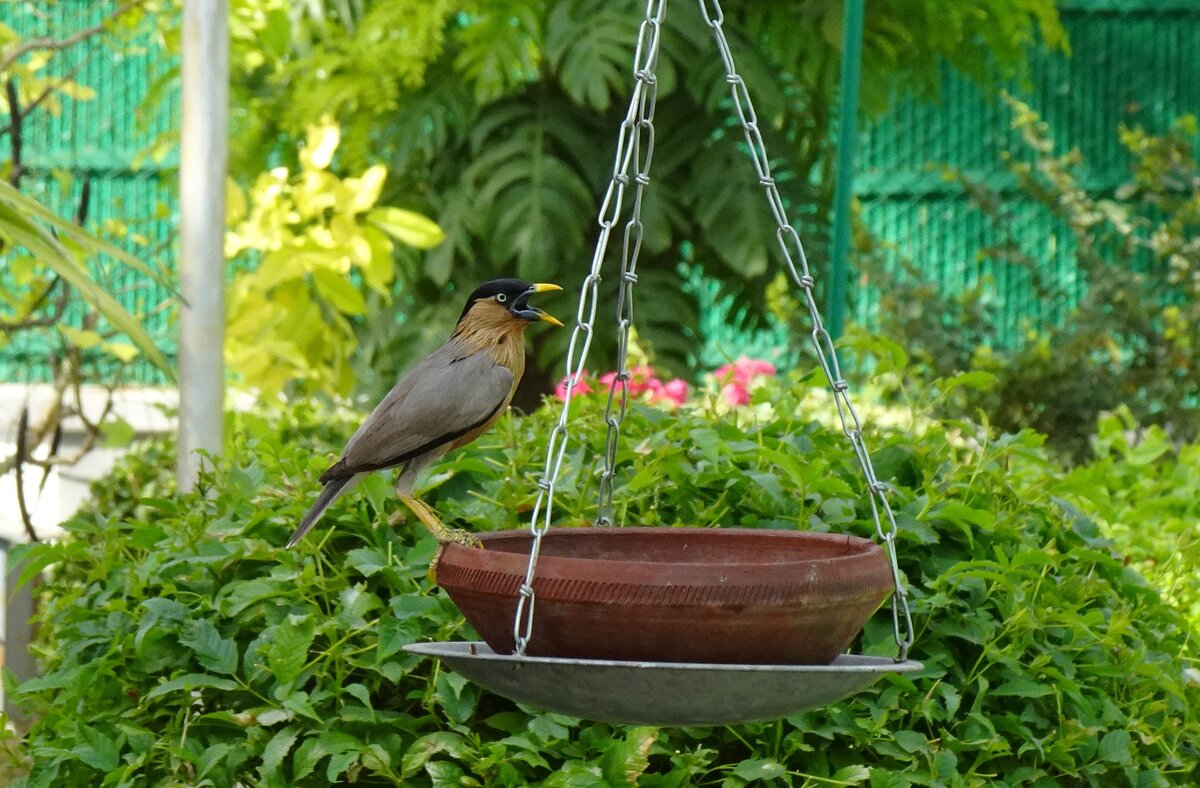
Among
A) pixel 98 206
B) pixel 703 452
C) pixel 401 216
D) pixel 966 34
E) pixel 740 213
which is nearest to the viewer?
pixel 703 452

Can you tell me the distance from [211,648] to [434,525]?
1.29ft

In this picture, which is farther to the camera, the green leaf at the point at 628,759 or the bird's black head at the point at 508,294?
the bird's black head at the point at 508,294

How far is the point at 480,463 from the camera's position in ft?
8.89

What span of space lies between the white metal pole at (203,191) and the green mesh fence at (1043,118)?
616cm

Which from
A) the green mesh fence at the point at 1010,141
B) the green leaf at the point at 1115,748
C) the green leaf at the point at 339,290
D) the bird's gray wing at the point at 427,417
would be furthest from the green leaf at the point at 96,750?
the green mesh fence at the point at 1010,141

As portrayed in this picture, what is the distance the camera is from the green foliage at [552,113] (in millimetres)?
6352

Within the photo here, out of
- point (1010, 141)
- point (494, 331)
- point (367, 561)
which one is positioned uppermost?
point (1010, 141)

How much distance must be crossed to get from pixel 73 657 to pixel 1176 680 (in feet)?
6.17

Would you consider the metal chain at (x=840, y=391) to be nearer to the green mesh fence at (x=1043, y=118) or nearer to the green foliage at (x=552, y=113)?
the green foliage at (x=552, y=113)

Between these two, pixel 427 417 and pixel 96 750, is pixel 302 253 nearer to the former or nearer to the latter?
pixel 427 417

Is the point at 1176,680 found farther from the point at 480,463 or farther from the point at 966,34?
the point at 966,34

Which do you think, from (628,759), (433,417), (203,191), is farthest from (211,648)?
(203,191)

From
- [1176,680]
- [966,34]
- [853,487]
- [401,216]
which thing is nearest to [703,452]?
[853,487]

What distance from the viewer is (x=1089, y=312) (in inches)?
313
